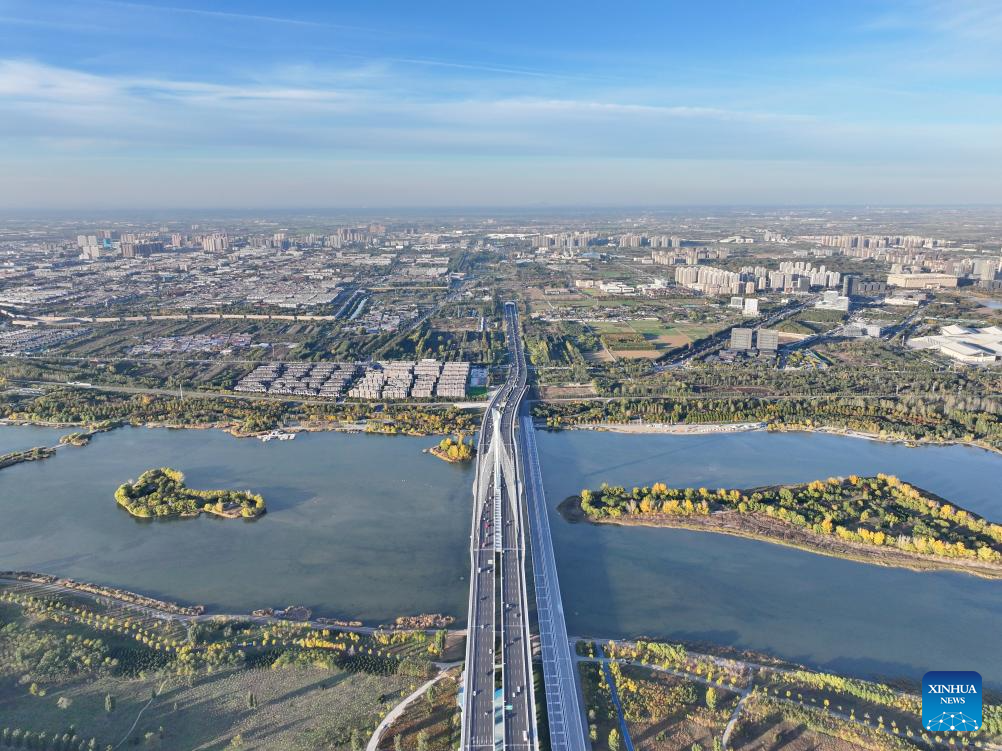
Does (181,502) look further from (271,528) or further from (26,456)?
(26,456)

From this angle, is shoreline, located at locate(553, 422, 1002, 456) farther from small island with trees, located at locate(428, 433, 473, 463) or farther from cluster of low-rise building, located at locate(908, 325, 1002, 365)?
cluster of low-rise building, located at locate(908, 325, 1002, 365)

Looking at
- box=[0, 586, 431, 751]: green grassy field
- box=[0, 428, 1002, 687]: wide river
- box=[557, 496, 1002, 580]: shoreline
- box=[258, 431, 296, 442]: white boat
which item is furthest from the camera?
box=[258, 431, 296, 442]: white boat

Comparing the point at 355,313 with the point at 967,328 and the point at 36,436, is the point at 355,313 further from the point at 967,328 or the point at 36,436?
the point at 967,328

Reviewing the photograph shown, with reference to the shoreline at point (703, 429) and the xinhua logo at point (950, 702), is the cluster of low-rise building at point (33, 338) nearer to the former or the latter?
the shoreline at point (703, 429)

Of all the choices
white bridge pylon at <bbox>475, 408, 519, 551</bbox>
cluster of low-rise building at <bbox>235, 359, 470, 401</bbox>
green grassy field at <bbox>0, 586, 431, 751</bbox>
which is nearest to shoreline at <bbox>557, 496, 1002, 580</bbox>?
white bridge pylon at <bbox>475, 408, 519, 551</bbox>

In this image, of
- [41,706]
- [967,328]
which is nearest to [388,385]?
[41,706]

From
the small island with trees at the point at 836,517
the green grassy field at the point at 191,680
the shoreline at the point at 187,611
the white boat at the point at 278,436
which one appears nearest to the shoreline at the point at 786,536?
the small island with trees at the point at 836,517

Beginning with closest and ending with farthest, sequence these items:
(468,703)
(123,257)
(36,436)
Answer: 1. (468,703)
2. (36,436)
3. (123,257)
